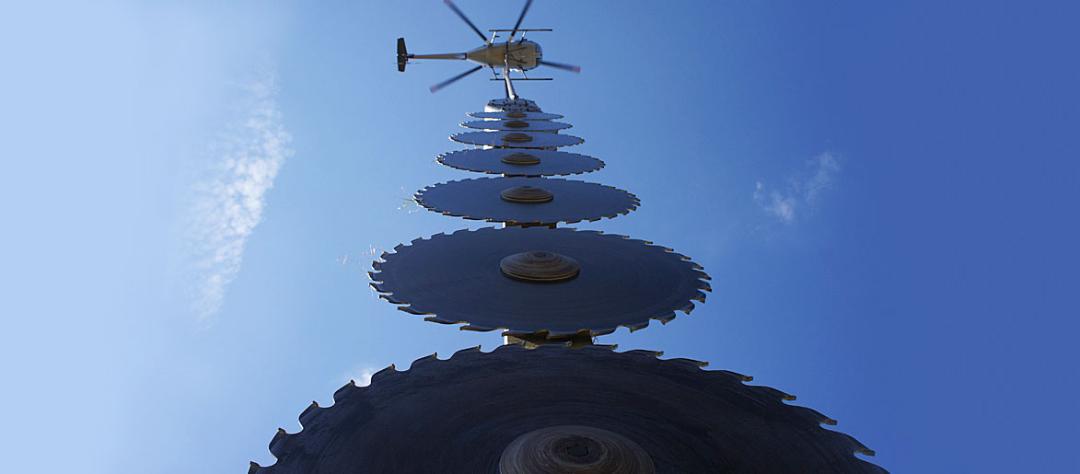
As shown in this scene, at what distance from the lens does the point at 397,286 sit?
8133 millimetres

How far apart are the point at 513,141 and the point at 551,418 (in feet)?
45.1

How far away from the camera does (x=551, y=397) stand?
519 cm

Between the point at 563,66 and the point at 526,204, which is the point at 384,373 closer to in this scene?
the point at 526,204

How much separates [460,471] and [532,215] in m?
7.28

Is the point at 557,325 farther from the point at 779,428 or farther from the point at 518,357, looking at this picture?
the point at 779,428

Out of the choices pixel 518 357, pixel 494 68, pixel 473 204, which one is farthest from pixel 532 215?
pixel 494 68

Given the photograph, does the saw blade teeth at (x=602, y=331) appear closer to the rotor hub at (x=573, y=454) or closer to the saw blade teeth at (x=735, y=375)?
the saw blade teeth at (x=735, y=375)

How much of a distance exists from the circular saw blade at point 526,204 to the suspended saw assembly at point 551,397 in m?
1.57

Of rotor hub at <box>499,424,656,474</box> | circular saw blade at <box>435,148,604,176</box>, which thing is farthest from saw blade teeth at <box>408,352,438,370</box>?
circular saw blade at <box>435,148,604,176</box>

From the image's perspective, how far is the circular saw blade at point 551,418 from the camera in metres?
4.39

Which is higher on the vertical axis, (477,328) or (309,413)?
(477,328)

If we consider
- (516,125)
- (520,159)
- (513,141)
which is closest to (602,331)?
(520,159)

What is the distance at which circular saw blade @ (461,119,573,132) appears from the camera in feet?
66.4

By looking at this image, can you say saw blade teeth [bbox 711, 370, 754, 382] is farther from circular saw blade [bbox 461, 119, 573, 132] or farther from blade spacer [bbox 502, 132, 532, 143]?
circular saw blade [bbox 461, 119, 573, 132]
